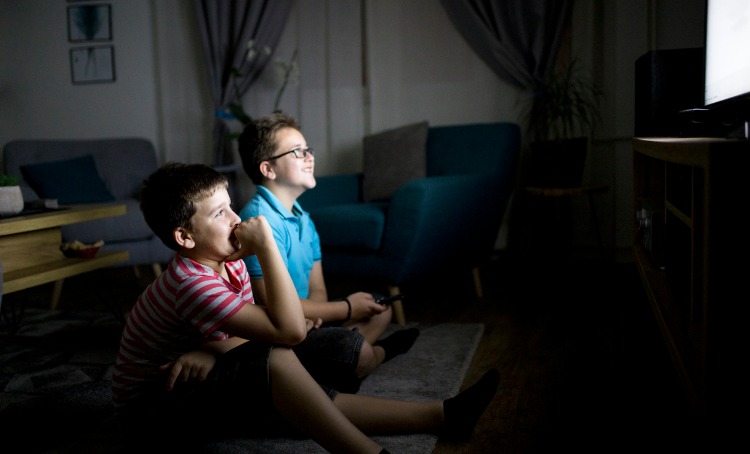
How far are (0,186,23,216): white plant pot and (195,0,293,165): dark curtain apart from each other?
76.4 inches

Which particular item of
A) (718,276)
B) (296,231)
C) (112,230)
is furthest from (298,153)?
(112,230)

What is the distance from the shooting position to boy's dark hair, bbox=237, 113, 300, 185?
180 cm

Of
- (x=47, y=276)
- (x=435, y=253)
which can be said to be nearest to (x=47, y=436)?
(x=47, y=276)

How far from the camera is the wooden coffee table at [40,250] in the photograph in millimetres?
2051

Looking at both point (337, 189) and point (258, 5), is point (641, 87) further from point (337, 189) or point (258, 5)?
point (258, 5)

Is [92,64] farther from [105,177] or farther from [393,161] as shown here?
[393,161]

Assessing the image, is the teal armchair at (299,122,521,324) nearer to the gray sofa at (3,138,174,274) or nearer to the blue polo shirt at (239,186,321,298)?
the blue polo shirt at (239,186,321,298)

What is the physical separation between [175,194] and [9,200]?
4.43 ft

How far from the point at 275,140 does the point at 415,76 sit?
7.48 feet

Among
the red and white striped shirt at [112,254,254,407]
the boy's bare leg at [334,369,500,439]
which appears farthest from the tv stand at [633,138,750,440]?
the red and white striped shirt at [112,254,254,407]

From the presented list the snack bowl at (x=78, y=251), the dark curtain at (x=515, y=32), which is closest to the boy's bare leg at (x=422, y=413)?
the snack bowl at (x=78, y=251)

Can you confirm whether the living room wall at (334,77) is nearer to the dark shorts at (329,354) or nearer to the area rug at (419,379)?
the area rug at (419,379)

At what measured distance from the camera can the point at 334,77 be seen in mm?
4066

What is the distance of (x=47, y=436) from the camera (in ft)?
5.09
